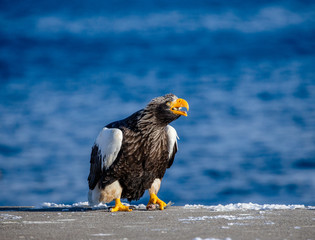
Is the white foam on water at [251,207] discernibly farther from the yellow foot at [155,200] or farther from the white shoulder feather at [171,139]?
the white shoulder feather at [171,139]

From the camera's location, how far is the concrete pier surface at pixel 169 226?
13.3 ft

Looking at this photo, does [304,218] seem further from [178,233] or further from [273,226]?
[178,233]

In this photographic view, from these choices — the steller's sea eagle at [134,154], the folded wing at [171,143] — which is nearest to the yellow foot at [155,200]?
the steller's sea eagle at [134,154]

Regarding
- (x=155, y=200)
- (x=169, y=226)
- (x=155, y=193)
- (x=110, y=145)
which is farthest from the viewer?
(x=155, y=193)

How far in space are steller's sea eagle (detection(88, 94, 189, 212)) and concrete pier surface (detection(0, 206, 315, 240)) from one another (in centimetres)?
113

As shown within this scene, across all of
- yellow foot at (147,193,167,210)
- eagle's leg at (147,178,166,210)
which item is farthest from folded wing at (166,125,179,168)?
yellow foot at (147,193,167,210)

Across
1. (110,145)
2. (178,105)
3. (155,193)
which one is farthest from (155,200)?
(178,105)

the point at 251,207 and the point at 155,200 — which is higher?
the point at 155,200

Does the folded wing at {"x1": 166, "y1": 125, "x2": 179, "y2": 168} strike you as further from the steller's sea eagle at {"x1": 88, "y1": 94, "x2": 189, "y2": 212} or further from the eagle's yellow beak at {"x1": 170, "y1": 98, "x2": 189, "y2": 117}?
the eagle's yellow beak at {"x1": 170, "y1": 98, "x2": 189, "y2": 117}

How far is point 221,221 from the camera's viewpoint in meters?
4.83

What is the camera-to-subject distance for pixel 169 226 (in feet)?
15.0

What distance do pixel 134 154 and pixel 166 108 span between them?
Result: 81 cm

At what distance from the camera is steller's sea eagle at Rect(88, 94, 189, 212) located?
683 centimetres

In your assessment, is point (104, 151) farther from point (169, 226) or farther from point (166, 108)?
point (169, 226)
